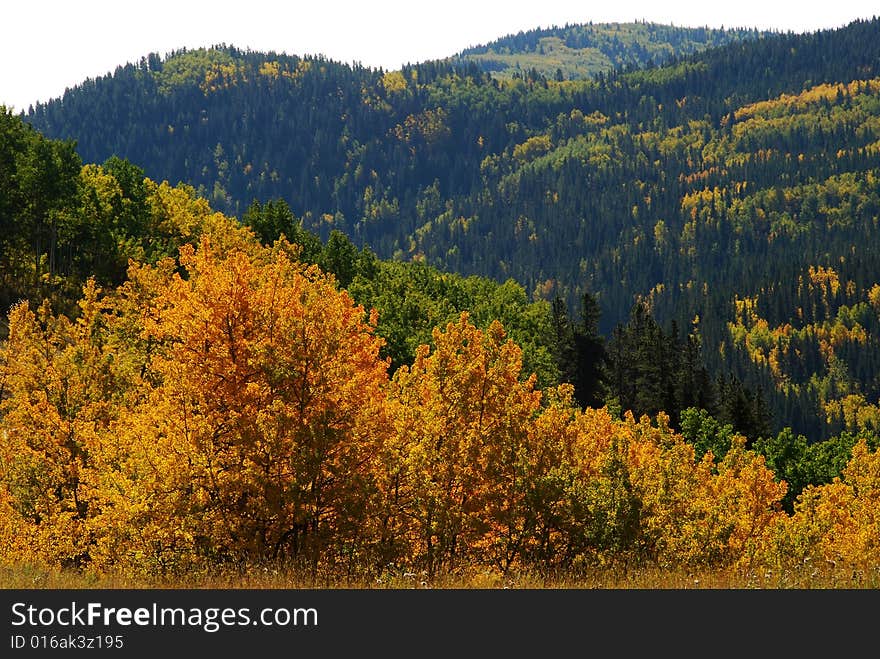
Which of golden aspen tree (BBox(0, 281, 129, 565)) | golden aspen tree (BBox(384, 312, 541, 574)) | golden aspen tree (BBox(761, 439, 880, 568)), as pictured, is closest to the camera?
golden aspen tree (BBox(384, 312, 541, 574))

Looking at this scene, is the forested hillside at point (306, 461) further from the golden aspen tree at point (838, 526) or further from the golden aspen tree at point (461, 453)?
the golden aspen tree at point (838, 526)

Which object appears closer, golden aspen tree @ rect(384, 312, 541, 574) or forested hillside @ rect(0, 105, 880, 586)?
forested hillside @ rect(0, 105, 880, 586)

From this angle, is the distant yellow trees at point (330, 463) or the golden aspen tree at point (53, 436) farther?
the golden aspen tree at point (53, 436)

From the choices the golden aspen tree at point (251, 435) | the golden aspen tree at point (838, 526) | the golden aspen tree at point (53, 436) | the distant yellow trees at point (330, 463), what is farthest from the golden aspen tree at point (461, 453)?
the golden aspen tree at point (53, 436)

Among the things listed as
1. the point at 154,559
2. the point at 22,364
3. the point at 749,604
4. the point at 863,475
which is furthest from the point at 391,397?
the point at 863,475

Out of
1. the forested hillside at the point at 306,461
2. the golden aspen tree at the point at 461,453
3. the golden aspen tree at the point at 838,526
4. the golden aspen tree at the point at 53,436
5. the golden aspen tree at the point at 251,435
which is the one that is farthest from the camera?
the golden aspen tree at the point at 838,526

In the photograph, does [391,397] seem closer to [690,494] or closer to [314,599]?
[314,599]

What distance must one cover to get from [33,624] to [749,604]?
14.7m

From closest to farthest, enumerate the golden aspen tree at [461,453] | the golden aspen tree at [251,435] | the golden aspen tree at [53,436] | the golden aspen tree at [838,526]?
1. the golden aspen tree at [251,435]
2. the golden aspen tree at [461,453]
3. the golden aspen tree at [53,436]
4. the golden aspen tree at [838,526]

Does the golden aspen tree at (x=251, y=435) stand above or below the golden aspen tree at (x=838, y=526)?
above

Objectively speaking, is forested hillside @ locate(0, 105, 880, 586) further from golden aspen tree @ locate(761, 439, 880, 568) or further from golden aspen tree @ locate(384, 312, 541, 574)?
golden aspen tree @ locate(761, 439, 880, 568)

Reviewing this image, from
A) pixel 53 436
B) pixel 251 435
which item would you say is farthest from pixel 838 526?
pixel 251 435

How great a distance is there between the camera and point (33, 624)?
68.0ft

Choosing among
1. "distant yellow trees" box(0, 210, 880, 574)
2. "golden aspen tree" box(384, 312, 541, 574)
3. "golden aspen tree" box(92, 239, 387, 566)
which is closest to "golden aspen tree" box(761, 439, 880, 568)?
"distant yellow trees" box(0, 210, 880, 574)
